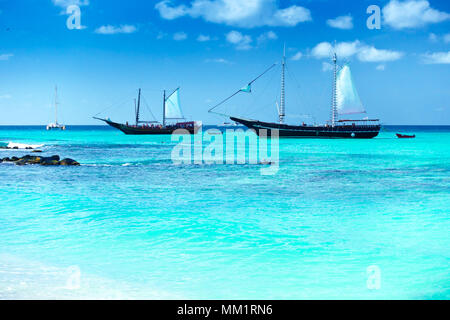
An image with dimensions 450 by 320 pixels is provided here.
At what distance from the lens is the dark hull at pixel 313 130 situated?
79.0 m

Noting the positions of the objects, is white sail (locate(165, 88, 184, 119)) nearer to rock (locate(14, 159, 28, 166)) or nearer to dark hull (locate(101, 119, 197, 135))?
dark hull (locate(101, 119, 197, 135))

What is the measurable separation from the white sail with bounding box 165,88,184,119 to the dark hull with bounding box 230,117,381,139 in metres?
Result: 25.3

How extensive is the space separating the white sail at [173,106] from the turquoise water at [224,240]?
8385 cm

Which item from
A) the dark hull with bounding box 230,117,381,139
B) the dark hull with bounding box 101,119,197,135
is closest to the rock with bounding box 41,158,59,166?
the dark hull with bounding box 230,117,381,139

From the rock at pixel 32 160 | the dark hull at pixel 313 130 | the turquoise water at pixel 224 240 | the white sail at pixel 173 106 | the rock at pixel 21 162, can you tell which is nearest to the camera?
the turquoise water at pixel 224 240

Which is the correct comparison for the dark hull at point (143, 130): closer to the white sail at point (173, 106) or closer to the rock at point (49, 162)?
the white sail at point (173, 106)

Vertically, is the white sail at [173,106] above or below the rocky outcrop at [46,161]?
above

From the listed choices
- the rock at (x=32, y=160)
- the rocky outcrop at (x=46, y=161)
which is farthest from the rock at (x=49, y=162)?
the rock at (x=32, y=160)

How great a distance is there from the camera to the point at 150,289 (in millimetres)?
6758

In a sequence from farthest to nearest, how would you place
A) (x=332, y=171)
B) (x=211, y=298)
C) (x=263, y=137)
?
(x=263, y=137) → (x=332, y=171) → (x=211, y=298)

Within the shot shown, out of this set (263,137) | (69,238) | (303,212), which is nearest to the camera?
(69,238)
